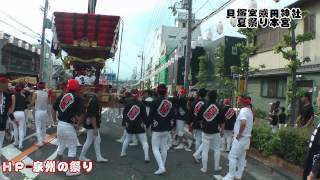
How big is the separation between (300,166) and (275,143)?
1395mm

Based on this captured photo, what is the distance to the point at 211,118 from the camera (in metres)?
10.2

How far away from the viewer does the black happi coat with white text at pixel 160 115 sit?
9.98 m

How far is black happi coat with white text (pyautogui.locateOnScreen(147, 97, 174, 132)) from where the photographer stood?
9984mm

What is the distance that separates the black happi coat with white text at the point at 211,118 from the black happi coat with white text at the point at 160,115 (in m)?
0.78

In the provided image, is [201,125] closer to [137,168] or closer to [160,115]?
[160,115]

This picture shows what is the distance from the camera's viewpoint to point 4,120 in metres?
7.95

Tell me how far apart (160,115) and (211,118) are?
1162 mm

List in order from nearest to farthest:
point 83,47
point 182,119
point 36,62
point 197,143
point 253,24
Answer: point 197,143
point 182,119
point 83,47
point 253,24
point 36,62

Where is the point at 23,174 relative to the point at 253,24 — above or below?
below

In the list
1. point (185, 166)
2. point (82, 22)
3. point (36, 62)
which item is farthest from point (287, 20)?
point (36, 62)

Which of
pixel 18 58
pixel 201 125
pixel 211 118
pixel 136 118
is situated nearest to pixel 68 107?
pixel 136 118

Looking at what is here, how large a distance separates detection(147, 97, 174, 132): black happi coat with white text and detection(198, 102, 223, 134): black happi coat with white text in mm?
778

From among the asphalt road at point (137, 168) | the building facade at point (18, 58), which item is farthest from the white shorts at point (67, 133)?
the building facade at point (18, 58)

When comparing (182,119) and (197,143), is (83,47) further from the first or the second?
(197,143)
